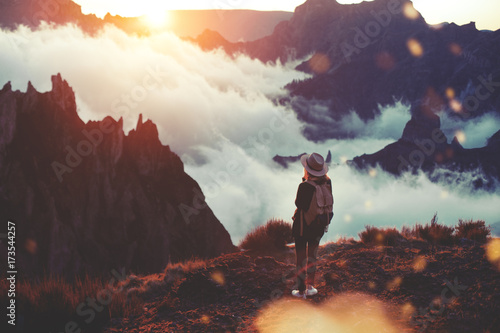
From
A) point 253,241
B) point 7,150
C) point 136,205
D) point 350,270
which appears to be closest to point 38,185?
point 7,150

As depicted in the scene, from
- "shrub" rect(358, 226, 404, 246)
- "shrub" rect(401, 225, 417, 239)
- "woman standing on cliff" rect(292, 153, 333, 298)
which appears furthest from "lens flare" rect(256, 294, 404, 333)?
"shrub" rect(401, 225, 417, 239)

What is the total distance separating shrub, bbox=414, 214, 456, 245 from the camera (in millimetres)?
10132

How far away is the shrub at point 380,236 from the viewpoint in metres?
10.3

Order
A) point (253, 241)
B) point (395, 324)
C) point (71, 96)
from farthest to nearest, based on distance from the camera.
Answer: point (71, 96), point (253, 241), point (395, 324)

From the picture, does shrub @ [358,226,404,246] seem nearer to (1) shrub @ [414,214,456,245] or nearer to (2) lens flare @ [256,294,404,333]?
(1) shrub @ [414,214,456,245]

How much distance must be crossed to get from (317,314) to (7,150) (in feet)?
238

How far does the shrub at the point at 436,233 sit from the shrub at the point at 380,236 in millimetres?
867

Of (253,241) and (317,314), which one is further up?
(253,241)

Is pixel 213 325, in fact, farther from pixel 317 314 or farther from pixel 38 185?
pixel 38 185

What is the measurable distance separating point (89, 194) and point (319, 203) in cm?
7257

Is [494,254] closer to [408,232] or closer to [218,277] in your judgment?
[408,232]

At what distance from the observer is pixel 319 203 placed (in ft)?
21.6

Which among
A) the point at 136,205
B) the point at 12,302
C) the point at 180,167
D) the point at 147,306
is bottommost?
the point at 147,306

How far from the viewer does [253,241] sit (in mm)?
11492
